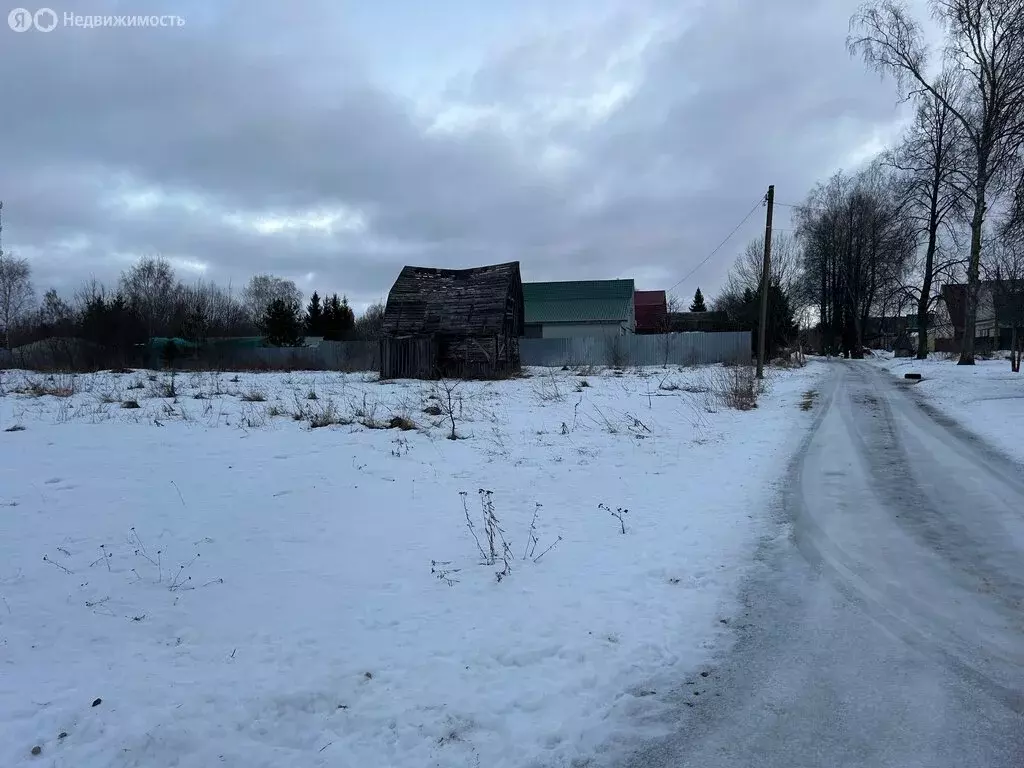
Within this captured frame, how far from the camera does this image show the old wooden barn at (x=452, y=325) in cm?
2836

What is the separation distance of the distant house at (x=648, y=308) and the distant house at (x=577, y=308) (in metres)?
10.0

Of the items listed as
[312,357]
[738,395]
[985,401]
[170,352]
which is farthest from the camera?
[312,357]

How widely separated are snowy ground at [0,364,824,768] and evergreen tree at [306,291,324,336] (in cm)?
5865

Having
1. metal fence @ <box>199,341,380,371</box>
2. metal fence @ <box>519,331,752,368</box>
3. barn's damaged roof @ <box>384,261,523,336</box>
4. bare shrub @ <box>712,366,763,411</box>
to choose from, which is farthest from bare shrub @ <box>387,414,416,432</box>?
metal fence @ <box>519,331,752,368</box>

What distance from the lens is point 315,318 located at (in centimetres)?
6725

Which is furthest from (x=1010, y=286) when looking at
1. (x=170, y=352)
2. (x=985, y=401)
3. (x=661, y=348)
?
(x=170, y=352)

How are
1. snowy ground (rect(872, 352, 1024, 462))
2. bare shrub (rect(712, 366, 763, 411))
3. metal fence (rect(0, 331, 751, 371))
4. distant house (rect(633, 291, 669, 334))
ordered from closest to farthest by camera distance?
1. snowy ground (rect(872, 352, 1024, 462))
2. bare shrub (rect(712, 366, 763, 411))
3. metal fence (rect(0, 331, 751, 371))
4. distant house (rect(633, 291, 669, 334))

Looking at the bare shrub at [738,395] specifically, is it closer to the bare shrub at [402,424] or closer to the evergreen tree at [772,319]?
the bare shrub at [402,424]

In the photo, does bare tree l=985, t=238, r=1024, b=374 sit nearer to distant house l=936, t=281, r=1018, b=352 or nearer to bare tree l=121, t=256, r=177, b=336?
distant house l=936, t=281, r=1018, b=352

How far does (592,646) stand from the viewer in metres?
3.73

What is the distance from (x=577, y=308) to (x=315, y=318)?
31634 mm

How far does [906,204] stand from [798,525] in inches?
1421

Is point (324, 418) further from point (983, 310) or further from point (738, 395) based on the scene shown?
point (983, 310)

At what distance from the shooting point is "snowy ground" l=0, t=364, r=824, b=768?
2979mm
